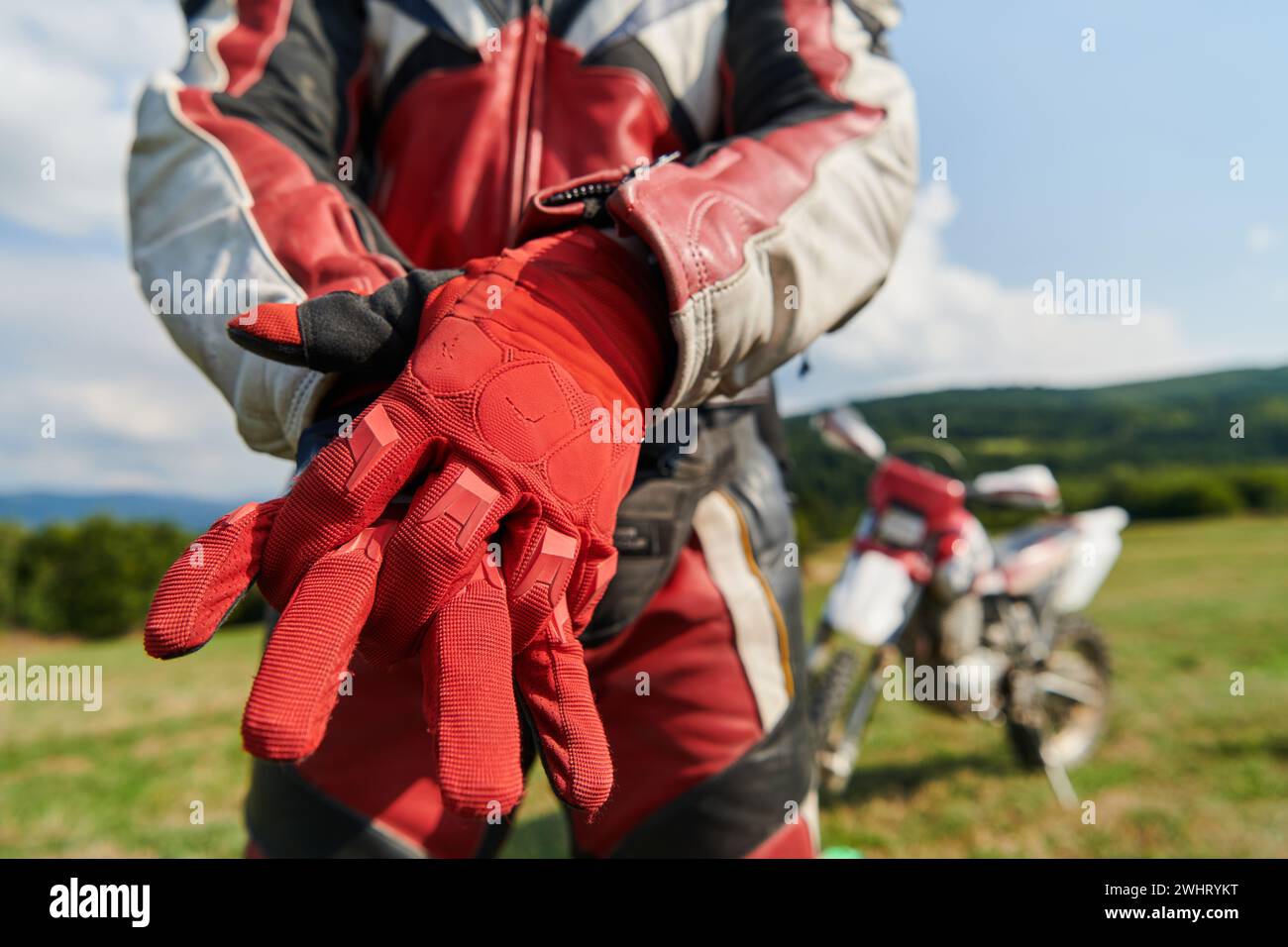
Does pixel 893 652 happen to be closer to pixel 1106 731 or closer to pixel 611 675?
pixel 1106 731

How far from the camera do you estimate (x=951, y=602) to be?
3912mm

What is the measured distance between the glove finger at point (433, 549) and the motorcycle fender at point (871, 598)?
3.03 metres

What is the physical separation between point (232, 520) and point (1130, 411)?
41679 mm

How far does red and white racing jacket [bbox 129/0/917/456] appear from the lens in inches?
39.0

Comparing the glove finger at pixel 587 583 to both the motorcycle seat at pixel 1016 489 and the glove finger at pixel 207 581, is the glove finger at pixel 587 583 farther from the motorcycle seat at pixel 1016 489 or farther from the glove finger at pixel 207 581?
the motorcycle seat at pixel 1016 489

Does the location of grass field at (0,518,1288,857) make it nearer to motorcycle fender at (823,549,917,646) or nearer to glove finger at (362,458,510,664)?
motorcycle fender at (823,549,917,646)

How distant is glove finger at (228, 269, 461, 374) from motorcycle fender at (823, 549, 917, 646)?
2970 millimetres

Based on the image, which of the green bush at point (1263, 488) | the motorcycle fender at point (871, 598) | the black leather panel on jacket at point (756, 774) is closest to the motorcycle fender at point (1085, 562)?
the motorcycle fender at point (871, 598)

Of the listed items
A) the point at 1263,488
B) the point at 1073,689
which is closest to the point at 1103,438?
the point at 1263,488

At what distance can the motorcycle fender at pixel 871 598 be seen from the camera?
3.58 metres

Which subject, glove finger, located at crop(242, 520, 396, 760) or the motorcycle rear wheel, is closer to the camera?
glove finger, located at crop(242, 520, 396, 760)

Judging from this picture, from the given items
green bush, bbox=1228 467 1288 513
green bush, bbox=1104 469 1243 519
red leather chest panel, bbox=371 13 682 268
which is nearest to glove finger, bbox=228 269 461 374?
red leather chest panel, bbox=371 13 682 268

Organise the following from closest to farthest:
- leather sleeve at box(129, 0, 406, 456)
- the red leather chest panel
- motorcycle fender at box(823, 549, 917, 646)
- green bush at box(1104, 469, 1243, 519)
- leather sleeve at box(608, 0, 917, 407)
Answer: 1. leather sleeve at box(608, 0, 917, 407)
2. leather sleeve at box(129, 0, 406, 456)
3. the red leather chest panel
4. motorcycle fender at box(823, 549, 917, 646)
5. green bush at box(1104, 469, 1243, 519)

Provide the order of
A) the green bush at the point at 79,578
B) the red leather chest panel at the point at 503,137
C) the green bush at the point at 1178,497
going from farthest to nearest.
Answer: the green bush at the point at 1178,497 → the green bush at the point at 79,578 → the red leather chest panel at the point at 503,137
